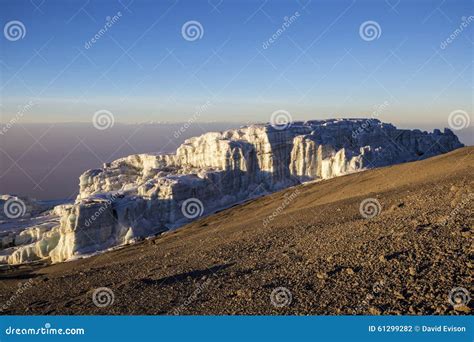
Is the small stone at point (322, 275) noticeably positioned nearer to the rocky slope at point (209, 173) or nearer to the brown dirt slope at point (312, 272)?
the brown dirt slope at point (312, 272)

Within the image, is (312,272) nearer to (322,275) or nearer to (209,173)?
(322,275)

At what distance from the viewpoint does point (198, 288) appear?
9.98 meters

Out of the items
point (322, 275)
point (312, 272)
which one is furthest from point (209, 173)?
point (322, 275)

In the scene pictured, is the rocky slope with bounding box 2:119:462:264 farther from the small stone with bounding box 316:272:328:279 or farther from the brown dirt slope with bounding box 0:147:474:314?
the small stone with bounding box 316:272:328:279

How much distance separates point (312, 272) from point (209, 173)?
31.3 meters

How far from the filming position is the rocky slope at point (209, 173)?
3344cm

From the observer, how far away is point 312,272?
379 inches

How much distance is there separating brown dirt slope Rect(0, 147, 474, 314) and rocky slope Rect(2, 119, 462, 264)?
741 inches

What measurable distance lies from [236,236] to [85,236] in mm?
19280

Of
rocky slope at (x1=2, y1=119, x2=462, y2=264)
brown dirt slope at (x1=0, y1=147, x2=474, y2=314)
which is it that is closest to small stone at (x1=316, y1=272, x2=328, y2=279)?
brown dirt slope at (x1=0, y1=147, x2=474, y2=314)

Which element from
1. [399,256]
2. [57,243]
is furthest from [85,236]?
[399,256]

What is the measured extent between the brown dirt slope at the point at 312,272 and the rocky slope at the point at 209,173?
18.8 metres

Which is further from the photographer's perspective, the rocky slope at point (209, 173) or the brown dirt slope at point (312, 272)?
the rocky slope at point (209, 173)

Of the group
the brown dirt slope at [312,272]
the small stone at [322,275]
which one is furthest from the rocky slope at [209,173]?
the small stone at [322,275]
